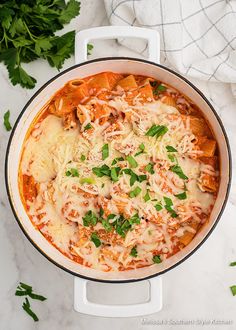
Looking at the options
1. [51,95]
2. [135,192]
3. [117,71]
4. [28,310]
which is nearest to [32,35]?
[51,95]

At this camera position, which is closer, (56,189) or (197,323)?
(56,189)

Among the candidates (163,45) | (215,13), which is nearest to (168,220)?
(163,45)

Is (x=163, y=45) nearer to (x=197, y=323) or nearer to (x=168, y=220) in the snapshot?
(x=168, y=220)

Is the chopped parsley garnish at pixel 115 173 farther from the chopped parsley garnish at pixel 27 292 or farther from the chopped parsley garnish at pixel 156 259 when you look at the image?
the chopped parsley garnish at pixel 27 292

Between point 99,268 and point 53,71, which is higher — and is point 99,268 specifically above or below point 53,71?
below

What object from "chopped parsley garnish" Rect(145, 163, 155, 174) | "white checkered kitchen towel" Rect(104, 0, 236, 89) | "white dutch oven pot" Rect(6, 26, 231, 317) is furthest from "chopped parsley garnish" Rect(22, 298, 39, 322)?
"white checkered kitchen towel" Rect(104, 0, 236, 89)

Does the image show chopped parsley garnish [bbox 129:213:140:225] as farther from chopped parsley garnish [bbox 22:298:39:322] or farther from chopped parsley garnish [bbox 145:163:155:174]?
chopped parsley garnish [bbox 22:298:39:322]
